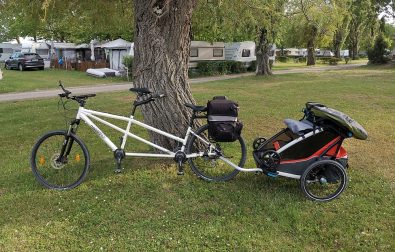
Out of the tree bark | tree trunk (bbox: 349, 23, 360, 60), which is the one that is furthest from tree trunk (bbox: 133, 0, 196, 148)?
tree trunk (bbox: 349, 23, 360, 60)

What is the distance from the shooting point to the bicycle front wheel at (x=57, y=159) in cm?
432

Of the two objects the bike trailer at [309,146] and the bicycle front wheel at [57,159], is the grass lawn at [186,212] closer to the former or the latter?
the bicycle front wheel at [57,159]

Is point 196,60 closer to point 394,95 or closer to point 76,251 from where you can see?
point 394,95

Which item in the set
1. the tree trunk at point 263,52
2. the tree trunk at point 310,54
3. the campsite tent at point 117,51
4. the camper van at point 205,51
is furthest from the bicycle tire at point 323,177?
the tree trunk at point 310,54

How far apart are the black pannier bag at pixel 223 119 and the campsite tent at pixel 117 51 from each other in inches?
892

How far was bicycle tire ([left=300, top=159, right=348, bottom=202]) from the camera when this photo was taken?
4.00 m

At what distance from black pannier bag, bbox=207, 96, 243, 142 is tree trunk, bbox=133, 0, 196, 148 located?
894 millimetres

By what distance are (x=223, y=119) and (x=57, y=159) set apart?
2079mm

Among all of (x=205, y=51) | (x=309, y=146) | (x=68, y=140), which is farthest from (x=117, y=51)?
(x=309, y=146)

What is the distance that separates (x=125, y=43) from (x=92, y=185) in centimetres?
2392

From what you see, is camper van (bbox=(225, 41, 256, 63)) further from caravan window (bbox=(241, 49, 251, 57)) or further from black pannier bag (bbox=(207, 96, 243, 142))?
black pannier bag (bbox=(207, 96, 243, 142))

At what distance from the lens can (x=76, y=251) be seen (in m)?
3.14

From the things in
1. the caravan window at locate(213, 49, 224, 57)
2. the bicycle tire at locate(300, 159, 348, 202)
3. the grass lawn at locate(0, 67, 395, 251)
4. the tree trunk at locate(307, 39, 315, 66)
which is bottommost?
the grass lawn at locate(0, 67, 395, 251)

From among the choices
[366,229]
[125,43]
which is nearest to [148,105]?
[366,229]
